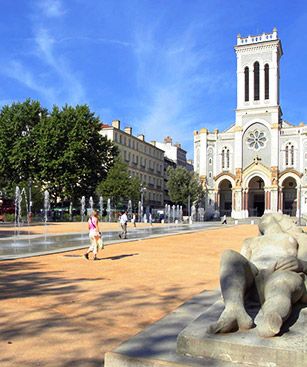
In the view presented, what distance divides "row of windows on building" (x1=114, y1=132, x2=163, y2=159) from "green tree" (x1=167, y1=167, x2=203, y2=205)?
11219 mm

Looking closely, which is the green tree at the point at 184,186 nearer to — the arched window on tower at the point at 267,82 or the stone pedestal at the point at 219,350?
the arched window on tower at the point at 267,82

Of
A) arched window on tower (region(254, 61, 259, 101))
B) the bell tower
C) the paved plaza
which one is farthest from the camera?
arched window on tower (region(254, 61, 259, 101))

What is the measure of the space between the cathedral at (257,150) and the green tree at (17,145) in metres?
32.9

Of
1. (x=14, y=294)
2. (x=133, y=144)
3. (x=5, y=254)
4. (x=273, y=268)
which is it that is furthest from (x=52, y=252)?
(x=133, y=144)

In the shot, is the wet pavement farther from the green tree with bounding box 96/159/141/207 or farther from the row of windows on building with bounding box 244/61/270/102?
the row of windows on building with bounding box 244/61/270/102

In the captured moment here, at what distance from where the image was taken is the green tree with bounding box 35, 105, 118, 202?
4859 cm

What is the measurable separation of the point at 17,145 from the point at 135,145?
1423 inches

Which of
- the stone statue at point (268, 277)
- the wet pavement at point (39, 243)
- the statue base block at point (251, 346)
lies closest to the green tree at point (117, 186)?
the wet pavement at point (39, 243)

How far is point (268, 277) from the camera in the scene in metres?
3.90

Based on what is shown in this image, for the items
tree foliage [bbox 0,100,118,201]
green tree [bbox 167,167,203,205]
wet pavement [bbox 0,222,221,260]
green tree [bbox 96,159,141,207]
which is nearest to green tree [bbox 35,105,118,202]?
tree foliage [bbox 0,100,118,201]

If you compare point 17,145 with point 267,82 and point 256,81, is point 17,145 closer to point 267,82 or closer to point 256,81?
point 256,81

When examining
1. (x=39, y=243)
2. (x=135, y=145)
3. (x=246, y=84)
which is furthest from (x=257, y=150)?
(x=39, y=243)

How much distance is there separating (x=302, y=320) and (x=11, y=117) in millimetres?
51237

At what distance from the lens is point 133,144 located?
8225 centimetres
